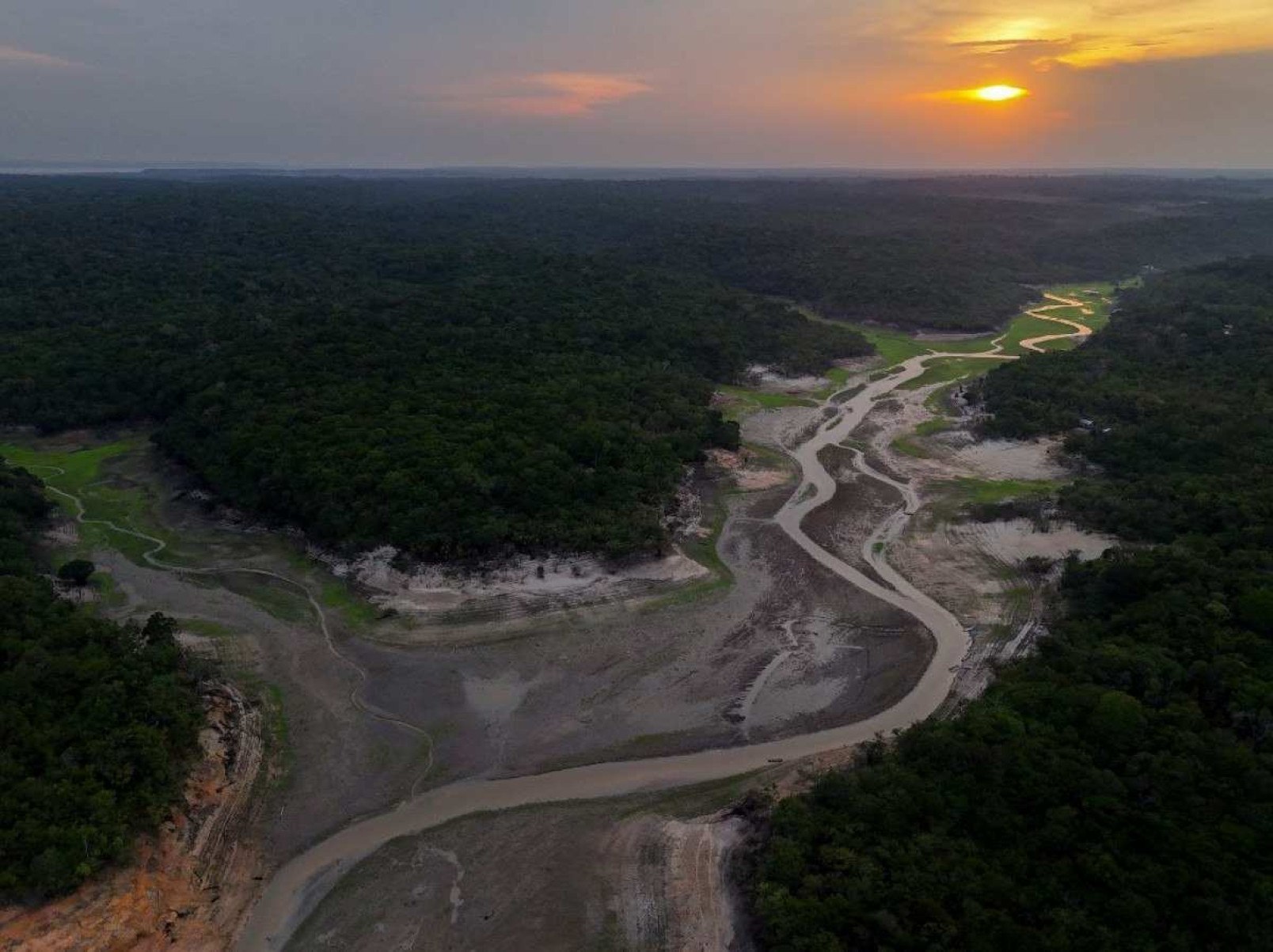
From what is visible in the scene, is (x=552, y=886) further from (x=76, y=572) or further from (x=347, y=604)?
(x=76, y=572)

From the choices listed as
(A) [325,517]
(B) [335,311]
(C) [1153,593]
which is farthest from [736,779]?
(B) [335,311]

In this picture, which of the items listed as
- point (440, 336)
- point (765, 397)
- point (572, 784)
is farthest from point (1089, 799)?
point (440, 336)

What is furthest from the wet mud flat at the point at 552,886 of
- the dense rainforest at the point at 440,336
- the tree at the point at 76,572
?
the tree at the point at 76,572

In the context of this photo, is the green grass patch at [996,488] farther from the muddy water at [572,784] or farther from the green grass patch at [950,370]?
the green grass patch at [950,370]

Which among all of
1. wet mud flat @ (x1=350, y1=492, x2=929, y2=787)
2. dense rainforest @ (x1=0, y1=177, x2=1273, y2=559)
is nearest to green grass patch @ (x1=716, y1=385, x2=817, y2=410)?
dense rainforest @ (x1=0, y1=177, x2=1273, y2=559)

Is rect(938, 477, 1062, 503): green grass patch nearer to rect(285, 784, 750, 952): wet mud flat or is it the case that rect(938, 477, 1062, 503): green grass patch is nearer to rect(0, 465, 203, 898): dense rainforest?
rect(285, 784, 750, 952): wet mud flat

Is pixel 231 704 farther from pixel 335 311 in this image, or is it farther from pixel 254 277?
pixel 254 277
